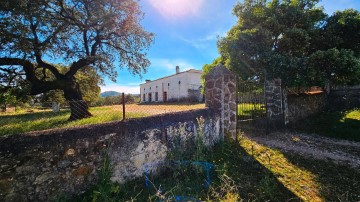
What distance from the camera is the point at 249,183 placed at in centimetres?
398

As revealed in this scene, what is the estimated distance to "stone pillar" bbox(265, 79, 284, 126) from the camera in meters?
8.99

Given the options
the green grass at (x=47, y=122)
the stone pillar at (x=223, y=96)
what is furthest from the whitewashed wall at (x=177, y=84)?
the stone pillar at (x=223, y=96)

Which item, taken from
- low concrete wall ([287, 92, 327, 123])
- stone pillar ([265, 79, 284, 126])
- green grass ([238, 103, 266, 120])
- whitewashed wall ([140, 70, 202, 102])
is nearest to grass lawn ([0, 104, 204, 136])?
green grass ([238, 103, 266, 120])

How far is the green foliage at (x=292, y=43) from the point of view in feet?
29.9

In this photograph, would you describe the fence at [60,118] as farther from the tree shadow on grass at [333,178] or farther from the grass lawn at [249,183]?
the tree shadow on grass at [333,178]

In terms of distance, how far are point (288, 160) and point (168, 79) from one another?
28.3 meters

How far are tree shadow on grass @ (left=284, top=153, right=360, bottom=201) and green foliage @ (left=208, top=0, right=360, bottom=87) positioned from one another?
15.8 ft

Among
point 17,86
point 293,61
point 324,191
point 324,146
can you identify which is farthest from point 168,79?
point 324,191

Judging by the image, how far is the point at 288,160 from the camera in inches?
214

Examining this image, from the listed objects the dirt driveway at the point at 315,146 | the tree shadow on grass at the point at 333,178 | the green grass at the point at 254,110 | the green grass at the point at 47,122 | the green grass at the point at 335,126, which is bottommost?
the tree shadow on grass at the point at 333,178

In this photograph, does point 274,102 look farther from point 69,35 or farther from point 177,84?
point 177,84

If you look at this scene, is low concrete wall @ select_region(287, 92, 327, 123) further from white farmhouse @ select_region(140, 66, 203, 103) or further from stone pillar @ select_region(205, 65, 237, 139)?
white farmhouse @ select_region(140, 66, 203, 103)

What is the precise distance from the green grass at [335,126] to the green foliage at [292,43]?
2010mm

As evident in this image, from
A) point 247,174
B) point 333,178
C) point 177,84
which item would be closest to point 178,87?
point 177,84
